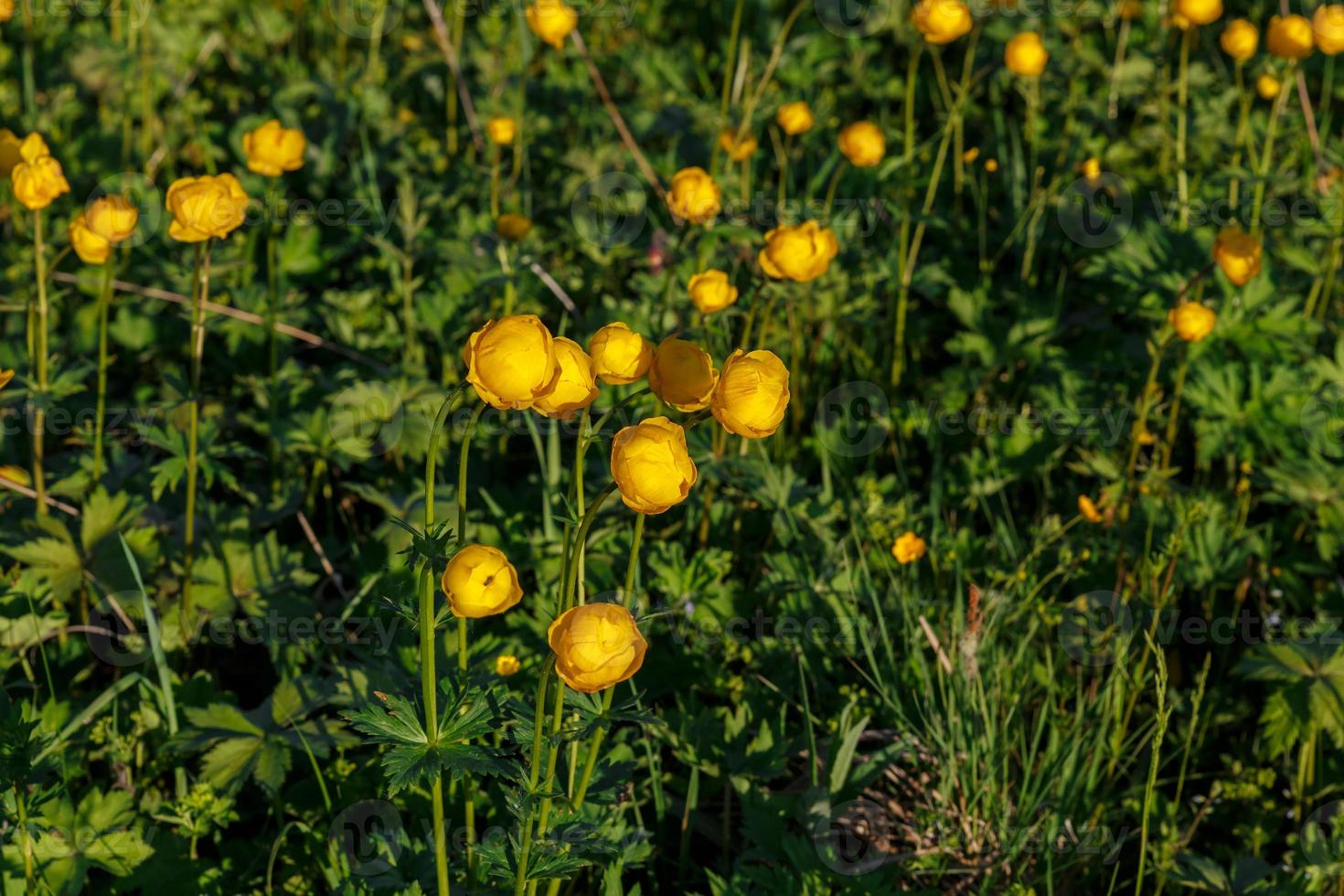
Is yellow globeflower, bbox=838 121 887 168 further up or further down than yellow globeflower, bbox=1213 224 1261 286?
further up

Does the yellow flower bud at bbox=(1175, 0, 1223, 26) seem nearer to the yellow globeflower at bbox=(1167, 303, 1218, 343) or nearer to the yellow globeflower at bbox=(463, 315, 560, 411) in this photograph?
the yellow globeflower at bbox=(1167, 303, 1218, 343)

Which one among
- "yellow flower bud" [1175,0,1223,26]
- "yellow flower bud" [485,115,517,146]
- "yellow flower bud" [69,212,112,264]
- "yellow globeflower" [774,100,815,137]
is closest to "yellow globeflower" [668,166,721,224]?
"yellow globeflower" [774,100,815,137]

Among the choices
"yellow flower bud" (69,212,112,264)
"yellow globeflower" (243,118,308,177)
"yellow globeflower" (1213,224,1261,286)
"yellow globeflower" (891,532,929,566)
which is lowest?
"yellow globeflower" (891,532,929,566)

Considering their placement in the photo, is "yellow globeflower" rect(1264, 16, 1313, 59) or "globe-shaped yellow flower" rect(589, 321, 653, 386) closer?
"globe-shaped yellow flower" rect(589, 321, 653, 386)

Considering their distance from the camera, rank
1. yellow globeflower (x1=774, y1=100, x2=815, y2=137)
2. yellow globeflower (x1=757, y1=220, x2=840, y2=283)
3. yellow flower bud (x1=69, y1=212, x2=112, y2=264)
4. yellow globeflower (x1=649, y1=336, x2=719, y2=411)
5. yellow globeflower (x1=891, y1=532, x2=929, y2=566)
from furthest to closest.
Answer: yellow globeflower (x1=774, y1=100, x2=815, y2=137) → yellow globeflower (x1=891, y1=532, x2=929, y2=566) → yellow globeflower (x1=757, y1=220, x2=840, y2=283) → yellow flower bud (x1=69, y1=212, x2=112, y2=264) → yellow globeflower (x1=649, y1=336, x2=719, y2=411)

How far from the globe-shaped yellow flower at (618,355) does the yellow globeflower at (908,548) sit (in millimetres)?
1067

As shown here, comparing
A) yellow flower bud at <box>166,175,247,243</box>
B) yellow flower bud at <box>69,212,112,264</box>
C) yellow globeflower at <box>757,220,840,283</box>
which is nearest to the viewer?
yellow flower bud at <box>166,175,247,243</box>

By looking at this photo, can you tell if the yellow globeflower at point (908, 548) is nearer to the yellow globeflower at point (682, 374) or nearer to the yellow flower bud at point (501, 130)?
the yellow globeflower at point (682, 374)

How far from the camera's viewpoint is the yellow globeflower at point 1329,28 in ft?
9.59

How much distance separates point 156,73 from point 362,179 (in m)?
0.88

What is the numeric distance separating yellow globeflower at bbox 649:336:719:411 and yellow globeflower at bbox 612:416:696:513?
0.10 meters

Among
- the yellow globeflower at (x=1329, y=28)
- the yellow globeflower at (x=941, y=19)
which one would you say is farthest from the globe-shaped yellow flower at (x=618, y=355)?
the yellow globeflower at (x=1329, y=28)

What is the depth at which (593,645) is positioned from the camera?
1.20m

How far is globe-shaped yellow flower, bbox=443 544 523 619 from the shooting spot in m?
1.25
